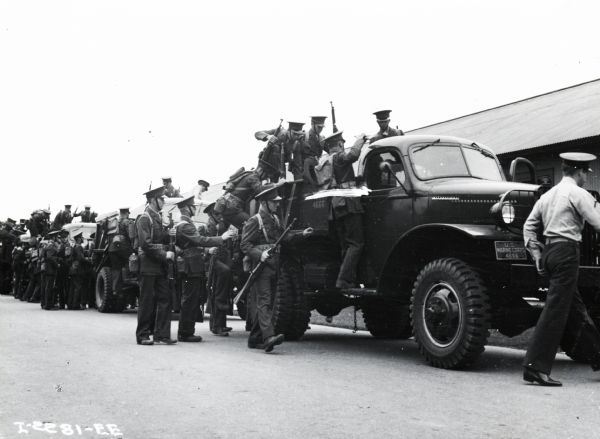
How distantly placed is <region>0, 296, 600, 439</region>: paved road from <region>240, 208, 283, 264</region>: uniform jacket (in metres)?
1.22

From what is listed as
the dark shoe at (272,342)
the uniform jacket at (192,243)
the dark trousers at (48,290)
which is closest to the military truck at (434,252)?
the dark shoe at (272,342)

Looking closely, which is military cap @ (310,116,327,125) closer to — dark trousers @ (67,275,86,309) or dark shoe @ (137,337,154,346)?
dark shoe @ (137,337,154,346)

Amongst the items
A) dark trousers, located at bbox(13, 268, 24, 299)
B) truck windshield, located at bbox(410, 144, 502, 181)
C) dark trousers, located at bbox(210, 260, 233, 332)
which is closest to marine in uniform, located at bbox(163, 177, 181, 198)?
dark trousers, located at bbox(210, 260, 233, 332)

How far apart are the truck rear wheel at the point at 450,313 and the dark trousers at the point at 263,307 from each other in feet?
6.39

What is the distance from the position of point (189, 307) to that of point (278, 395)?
4.94 m

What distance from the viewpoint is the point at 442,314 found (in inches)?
302

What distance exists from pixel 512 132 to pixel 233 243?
412 inches

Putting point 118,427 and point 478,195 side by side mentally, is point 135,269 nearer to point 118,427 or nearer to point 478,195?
point 478,195

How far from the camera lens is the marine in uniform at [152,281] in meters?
10.3

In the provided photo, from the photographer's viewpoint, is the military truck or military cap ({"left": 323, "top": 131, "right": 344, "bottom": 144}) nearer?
the military truck

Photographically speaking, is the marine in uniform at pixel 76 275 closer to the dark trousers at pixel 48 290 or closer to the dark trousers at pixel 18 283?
the dark trousers at pixel 48 290

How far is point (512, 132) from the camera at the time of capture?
19844 mm

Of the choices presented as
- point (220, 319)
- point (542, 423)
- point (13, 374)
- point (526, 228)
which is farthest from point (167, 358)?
point (542, 423)

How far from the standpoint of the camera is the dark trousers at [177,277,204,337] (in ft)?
35.4
